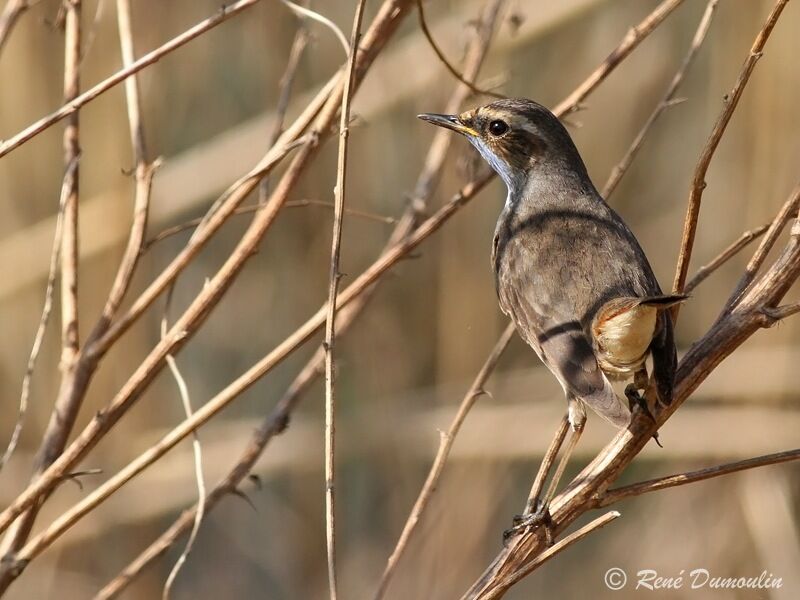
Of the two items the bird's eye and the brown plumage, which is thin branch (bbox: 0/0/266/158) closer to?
the brown plumage

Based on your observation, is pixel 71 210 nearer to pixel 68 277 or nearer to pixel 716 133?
pixel 68 277

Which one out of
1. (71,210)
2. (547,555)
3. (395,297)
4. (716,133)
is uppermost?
(395,297)

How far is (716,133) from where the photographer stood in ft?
7.48

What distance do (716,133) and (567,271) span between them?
1.01m

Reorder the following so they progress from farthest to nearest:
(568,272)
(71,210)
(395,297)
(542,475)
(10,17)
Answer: (395,297) → (568,272) → (71,210) → (10,17) → (542,475)

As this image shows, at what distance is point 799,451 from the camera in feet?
7.70

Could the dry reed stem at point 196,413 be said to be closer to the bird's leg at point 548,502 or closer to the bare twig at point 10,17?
the bird's leg at point 548,502

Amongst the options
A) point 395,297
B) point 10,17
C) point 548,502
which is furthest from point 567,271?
point 395,297

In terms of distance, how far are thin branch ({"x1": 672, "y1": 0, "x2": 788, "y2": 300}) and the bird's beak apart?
1142mm

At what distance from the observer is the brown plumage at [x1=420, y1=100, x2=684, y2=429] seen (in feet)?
9.29

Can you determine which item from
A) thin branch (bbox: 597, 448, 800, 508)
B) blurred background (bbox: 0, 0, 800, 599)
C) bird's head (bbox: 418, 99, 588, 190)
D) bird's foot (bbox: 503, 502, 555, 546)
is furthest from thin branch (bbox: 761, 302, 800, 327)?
blurred background (bbox: 0, 0, 800, 599)

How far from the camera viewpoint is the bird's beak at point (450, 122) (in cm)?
344

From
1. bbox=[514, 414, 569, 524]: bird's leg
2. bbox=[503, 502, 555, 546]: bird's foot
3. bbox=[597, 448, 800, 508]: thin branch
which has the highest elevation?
bbox=[514, 414, 569, 524]: bird's leg

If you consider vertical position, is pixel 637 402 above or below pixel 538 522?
above
